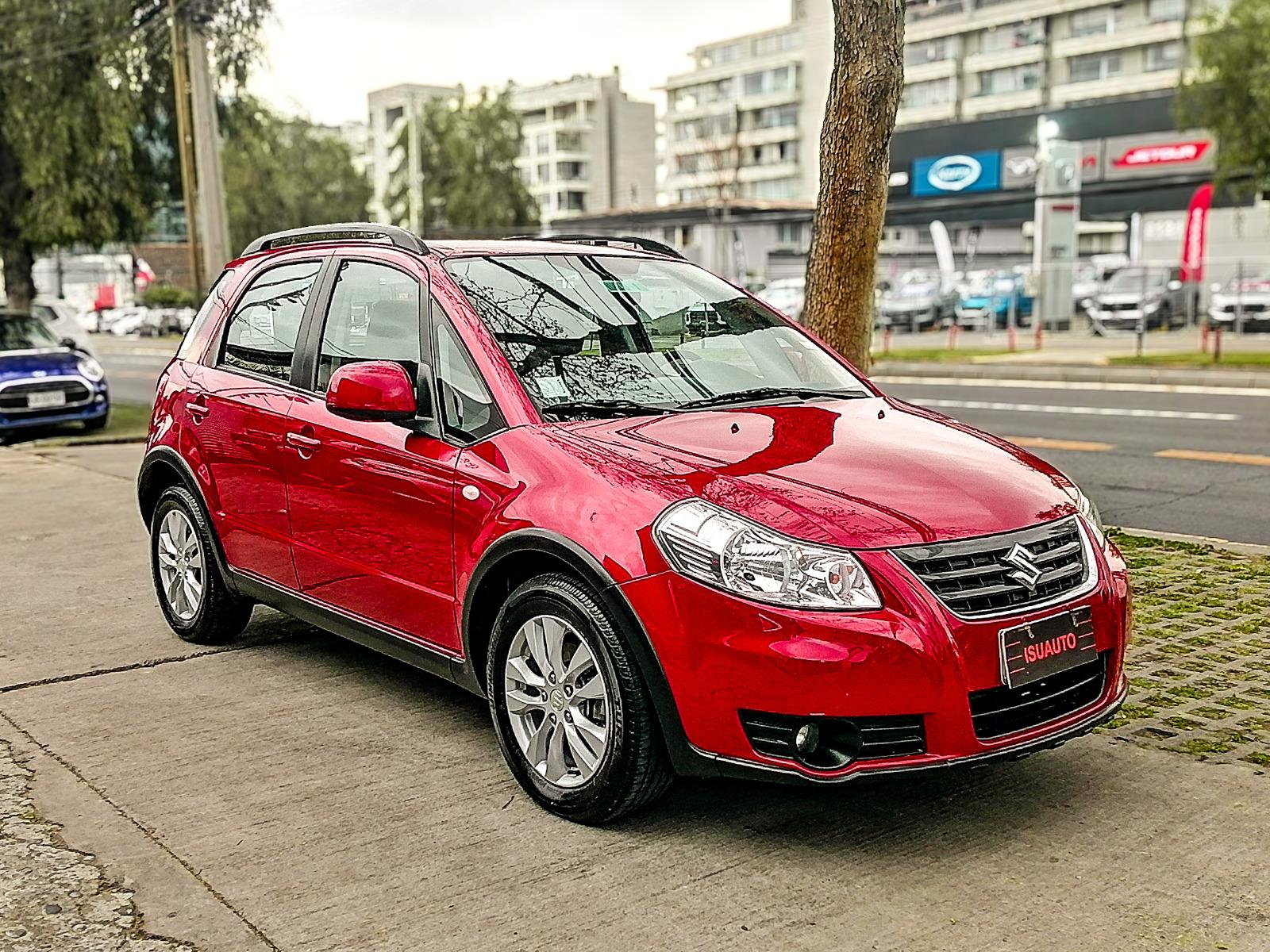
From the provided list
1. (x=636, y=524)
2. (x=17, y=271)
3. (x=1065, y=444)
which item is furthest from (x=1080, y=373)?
(x=636, y=524)

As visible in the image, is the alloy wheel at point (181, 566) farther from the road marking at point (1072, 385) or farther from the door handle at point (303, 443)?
the road marking at point (1072, 385)

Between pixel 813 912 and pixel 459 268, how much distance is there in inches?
97.0

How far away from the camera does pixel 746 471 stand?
3873mm

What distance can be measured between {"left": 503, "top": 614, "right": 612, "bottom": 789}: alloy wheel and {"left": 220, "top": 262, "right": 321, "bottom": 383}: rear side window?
6.00ft

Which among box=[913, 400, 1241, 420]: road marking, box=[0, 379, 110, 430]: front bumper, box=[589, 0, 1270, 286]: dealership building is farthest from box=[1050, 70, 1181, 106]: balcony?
box=[0, 379, 110, 430]: front bumper

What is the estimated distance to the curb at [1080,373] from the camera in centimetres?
2131

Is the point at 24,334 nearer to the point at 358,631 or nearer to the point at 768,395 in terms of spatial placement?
the point at 358,631

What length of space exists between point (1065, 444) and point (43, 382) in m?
10.8

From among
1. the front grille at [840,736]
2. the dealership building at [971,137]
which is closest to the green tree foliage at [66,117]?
the dealership building at [971,137]

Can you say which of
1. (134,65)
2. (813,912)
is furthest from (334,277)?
(134,65)

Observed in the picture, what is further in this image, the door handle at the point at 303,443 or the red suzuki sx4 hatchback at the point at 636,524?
the door handle at the point at 303,443

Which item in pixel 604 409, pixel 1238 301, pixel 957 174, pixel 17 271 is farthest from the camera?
pixel 957 174

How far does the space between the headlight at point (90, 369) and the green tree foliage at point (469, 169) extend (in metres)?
57.7

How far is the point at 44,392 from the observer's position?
50.0 feet
